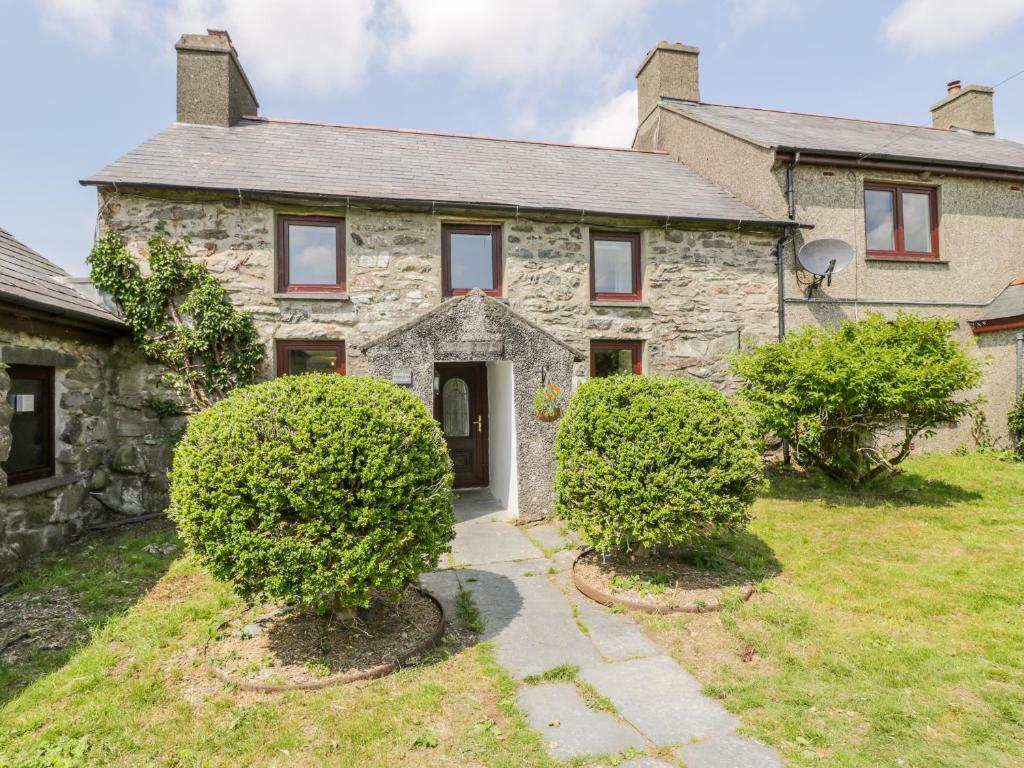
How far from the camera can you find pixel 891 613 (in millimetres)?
4246

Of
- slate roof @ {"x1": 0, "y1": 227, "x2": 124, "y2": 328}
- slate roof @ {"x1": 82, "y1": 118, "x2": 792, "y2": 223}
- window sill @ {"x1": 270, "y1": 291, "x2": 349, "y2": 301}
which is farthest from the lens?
slate roof @ {"x1": 82, "y1": 118, "x2": 792, "y2": 223}

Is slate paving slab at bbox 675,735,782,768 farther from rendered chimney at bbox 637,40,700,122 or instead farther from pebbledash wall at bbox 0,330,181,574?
rendered chimney at bbox 637,40,700,122

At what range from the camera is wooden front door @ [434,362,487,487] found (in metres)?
9.25

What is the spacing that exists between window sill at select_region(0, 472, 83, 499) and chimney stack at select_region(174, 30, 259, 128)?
22.3 feet

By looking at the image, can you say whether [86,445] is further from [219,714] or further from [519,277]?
[519,277]

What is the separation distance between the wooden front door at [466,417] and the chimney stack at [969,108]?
14.5 m

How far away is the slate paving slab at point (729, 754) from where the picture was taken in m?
2.68

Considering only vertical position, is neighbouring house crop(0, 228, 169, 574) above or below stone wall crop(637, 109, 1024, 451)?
below

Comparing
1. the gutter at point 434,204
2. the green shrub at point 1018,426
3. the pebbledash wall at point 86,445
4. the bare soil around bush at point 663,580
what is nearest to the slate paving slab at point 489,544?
the bare soil around bush at point 663,580

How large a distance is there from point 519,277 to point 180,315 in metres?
5.13

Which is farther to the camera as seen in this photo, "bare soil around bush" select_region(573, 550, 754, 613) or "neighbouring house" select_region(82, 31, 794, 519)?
"neighbouring house" select_region(82, 31, 794, 519)

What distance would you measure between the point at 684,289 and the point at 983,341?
6212 millimetres

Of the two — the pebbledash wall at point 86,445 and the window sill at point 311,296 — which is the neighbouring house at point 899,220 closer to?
the window sill at point 311,296

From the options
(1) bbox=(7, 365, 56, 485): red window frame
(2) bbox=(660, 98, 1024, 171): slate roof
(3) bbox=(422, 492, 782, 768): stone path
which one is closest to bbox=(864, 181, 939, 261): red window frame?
(2) bbox=(660, 98, 1024, 171): slate roof
